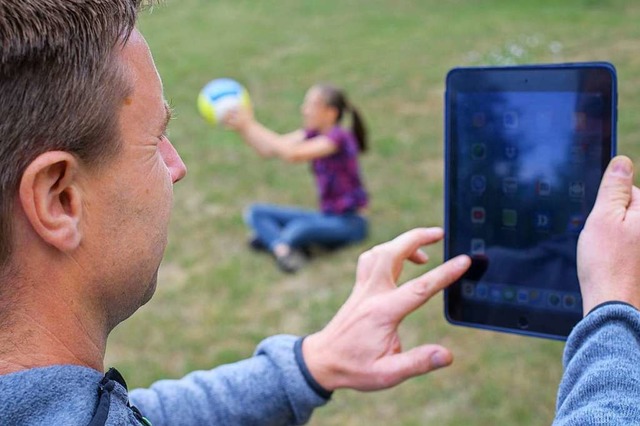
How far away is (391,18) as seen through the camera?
1178 centimetres

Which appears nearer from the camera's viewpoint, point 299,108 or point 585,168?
point 585,168

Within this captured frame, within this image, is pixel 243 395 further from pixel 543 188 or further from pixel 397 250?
pixel 543 188

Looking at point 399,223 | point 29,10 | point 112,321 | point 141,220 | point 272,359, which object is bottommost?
point 399,223

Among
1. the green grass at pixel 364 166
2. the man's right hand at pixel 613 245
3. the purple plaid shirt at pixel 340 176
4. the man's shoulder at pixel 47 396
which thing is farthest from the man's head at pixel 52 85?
the purple plaid shirt at pixel 340 176

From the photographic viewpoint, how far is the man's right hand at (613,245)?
3.47ft

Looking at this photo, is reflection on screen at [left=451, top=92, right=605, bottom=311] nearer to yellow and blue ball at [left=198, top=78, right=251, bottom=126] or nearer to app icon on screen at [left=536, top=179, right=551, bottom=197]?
app icon on screen at [left=536, top=179, right=551, bottom=197]

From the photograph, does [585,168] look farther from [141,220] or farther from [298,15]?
[298,15]

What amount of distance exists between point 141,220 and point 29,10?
→ 27 cm

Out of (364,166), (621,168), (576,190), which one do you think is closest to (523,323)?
(576,190)

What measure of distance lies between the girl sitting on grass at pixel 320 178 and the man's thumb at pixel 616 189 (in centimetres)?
346

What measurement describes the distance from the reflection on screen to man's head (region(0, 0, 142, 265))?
707 mm

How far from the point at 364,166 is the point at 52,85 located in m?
5.19

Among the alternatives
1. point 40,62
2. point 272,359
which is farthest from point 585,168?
point 40,62

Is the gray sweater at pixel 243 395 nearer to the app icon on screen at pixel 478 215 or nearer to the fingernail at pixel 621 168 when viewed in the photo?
the app icon on screen at pixel 478 215
